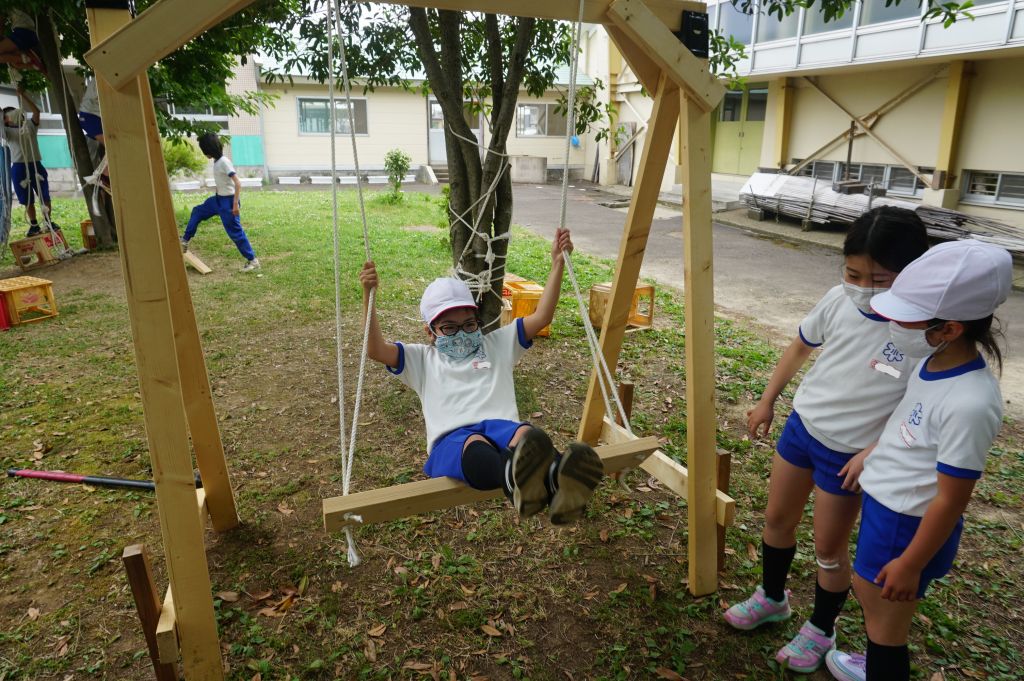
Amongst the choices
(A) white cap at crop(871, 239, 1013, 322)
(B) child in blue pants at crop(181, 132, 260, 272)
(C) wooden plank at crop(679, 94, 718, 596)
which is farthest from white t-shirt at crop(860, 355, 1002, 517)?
(B) child in blue pants at crop(181, 132, 260, 272)

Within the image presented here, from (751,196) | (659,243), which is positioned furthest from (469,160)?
(751,196)

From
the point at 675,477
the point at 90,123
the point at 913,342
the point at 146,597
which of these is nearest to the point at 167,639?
the point at 146,597

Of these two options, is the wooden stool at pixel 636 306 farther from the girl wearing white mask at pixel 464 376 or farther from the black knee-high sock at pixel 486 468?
the black knee-high sock at pixel 486 468

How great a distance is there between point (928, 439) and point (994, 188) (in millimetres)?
12704

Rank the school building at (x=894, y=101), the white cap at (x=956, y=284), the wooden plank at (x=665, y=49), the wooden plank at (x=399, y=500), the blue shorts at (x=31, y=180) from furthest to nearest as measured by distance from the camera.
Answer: the school building at (x=894, y=101) → the blue shorts at (x=31, y=180) → the wooden plank at (x=665, y=49) → the wooden plank at (x=399, y=500) → the white cap at (x=956, y=284)

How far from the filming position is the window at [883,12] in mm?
11605

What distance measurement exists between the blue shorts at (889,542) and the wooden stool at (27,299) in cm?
717

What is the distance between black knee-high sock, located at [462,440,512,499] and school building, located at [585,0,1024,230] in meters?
8.15

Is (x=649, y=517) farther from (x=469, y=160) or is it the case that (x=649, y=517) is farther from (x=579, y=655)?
(x=469, y=160)

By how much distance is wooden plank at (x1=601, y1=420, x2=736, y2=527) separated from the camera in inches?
107

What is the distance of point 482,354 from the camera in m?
2.77

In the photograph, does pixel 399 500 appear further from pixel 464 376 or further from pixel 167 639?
pixel 167 639

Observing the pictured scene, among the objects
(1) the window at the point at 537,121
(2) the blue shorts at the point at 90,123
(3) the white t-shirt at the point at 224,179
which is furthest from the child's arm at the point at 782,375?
(1) the window at the point at 537,121

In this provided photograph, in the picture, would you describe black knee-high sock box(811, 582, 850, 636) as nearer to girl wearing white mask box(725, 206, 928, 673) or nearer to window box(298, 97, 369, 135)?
girl wearing white mask box(725, 206, 928, 673)
